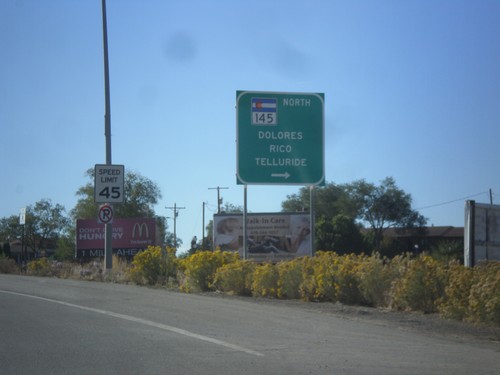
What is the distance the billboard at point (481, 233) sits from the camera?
49.2 feet

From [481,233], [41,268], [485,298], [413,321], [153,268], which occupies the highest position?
[481,233]

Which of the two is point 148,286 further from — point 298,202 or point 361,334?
point 298,202

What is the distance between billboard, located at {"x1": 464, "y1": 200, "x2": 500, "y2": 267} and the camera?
590 inches

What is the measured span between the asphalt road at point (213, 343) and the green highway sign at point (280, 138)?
16.0ft

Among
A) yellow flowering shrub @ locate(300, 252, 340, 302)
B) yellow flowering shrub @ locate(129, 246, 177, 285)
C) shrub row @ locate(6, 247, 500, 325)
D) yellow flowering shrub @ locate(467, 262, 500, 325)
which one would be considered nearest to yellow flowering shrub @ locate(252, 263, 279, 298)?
shrub row @ locate(6, 247, 500, 325)

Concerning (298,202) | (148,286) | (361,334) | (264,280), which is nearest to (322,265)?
(264,280)

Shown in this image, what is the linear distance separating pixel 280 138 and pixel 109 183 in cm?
736

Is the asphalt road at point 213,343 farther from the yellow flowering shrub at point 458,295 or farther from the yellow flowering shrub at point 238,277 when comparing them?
the yellow flowering shrub at point 238,277

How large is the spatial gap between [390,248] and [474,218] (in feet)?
150

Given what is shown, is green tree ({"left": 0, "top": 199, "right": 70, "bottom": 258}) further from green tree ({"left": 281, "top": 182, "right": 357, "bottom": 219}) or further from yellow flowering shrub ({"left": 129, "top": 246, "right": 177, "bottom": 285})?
yellow flowering shrub ({"left": 129, "top": 246, "right": 177, "bottom": 285})

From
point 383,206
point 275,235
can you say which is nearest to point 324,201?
point 383,206

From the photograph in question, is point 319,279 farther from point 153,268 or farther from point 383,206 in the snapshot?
point 383,206

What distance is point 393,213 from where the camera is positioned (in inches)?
2450

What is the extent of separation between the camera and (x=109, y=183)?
23.0 meters
